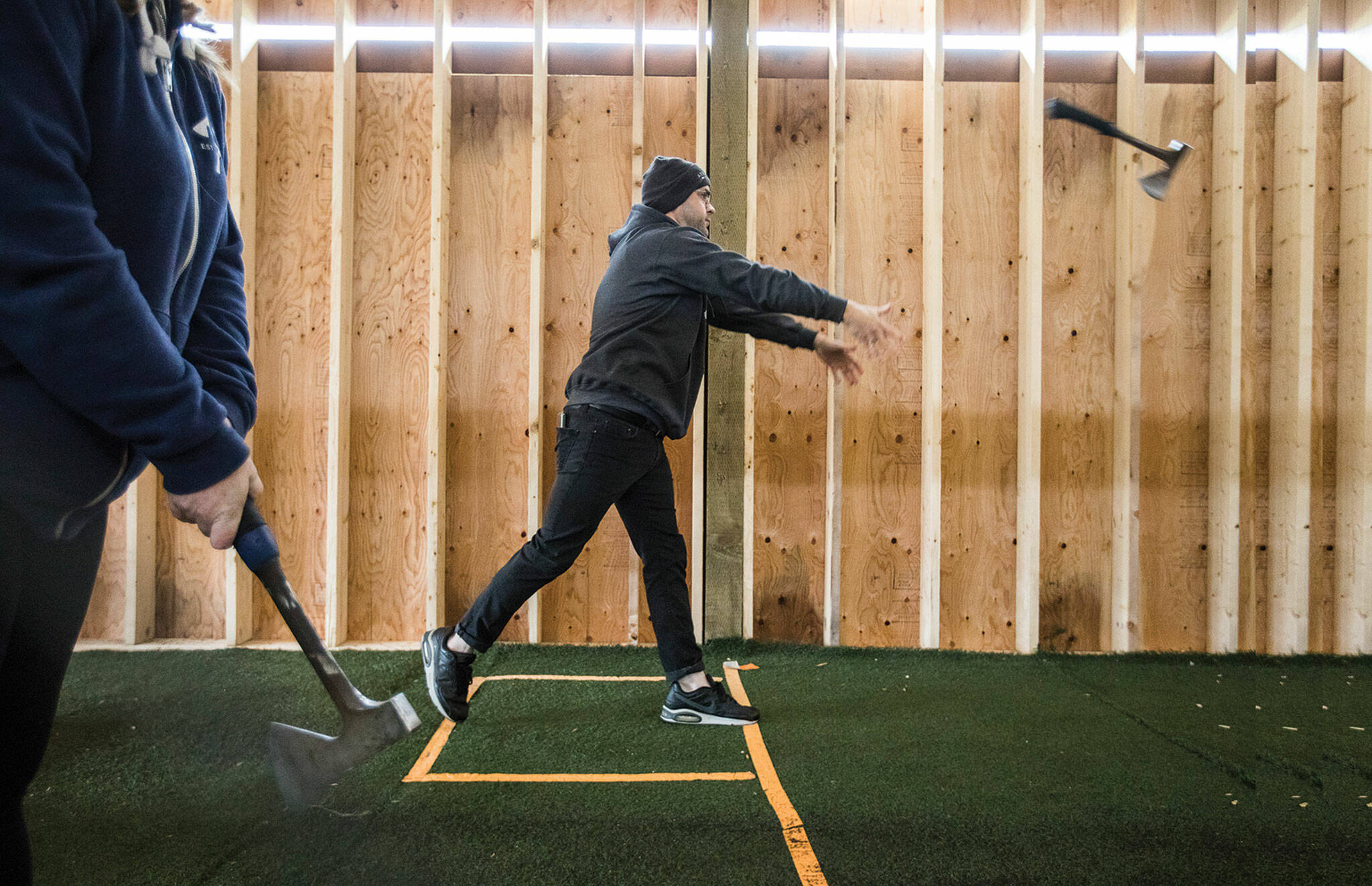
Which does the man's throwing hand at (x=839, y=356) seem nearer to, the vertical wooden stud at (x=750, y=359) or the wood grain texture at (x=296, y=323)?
the vertical wooden stud at (x=750, y=359)

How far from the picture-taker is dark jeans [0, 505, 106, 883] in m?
0.76

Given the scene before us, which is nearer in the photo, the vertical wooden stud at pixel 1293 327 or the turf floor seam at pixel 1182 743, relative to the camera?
the turf floor seam at pixel 1182 743

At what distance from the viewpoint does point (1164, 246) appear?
125 inches

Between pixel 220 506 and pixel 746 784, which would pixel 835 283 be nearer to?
pixel 746 784

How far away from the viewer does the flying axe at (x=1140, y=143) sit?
7.16 ft

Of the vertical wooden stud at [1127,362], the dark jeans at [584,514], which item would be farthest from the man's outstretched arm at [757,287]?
the vertical wooden stud at [1127,362]

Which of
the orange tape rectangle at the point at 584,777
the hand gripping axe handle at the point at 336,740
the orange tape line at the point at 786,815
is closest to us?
the hand gripping axe handle at the point at 336,740

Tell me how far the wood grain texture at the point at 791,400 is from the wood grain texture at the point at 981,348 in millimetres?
569

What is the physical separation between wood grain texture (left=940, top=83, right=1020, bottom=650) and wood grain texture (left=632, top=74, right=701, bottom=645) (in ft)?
3.77

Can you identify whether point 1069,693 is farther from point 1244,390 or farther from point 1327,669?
point 1244,390

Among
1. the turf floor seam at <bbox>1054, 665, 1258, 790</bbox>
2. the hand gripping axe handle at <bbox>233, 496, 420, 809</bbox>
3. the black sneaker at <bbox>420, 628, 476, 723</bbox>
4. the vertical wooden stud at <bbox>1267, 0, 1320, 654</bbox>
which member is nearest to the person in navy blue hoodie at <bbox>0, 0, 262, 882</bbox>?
the hand gripping axe handle at <bbox>233, 496, 420, 809</bbox>

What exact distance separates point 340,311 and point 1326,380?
4.31 metres

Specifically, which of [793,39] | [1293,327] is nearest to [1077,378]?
[1293,327]

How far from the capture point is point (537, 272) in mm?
3023
